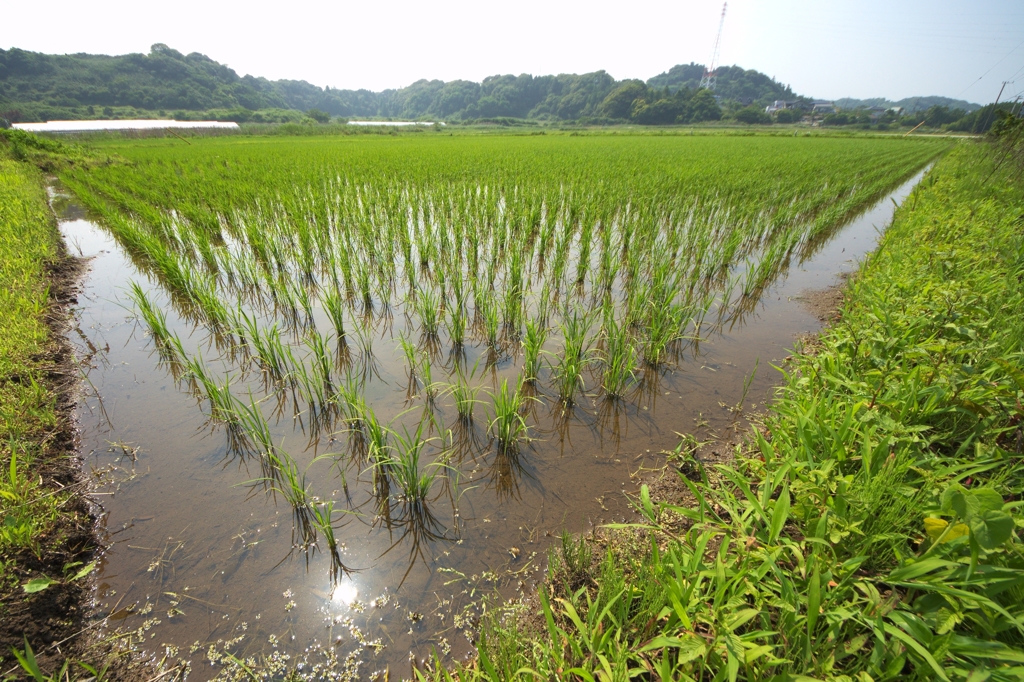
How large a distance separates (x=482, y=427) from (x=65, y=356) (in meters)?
3.58

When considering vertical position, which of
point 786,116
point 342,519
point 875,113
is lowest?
point 342,519

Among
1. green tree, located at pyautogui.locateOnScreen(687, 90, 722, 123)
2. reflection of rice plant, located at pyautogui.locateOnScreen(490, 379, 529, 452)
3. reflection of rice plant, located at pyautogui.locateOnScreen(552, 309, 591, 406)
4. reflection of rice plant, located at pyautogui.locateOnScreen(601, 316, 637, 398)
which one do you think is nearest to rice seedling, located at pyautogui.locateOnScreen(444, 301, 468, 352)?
reflection of rice plant, located at pyautogui.locateOnScreen(552, 309, 591, 406)

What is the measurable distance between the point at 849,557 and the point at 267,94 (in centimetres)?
12284

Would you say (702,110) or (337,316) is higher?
(702,110)

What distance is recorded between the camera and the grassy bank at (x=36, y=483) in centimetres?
158

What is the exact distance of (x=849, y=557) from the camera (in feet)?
4.79

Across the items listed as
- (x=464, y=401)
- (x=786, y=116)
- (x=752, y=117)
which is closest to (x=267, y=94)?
(x=752, y=117)

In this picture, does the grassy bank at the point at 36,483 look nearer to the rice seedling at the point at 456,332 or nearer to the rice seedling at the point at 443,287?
the rice seedling at the point at 443,287

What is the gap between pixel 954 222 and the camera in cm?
419

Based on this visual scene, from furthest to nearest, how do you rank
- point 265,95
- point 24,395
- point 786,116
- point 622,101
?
point 265,95, point 622,101, point 786,116, point 24,395

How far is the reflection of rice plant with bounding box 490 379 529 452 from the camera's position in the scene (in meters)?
2.40

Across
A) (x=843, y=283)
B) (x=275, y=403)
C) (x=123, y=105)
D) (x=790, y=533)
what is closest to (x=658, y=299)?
(x=790, y=533)

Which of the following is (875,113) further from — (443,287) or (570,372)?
(570,372)

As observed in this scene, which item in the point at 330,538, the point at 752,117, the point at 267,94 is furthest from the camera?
the point at 267,94
